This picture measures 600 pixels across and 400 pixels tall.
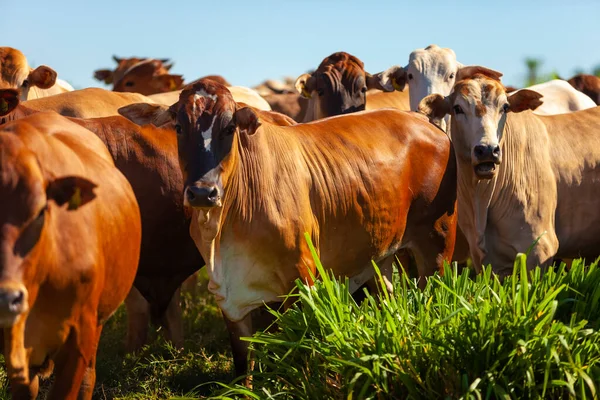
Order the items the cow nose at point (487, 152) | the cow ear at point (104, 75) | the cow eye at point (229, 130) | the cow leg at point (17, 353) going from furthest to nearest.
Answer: the cow ear at point (104, 75), the cow nose at point (487, 152), the cow eye at point (229, 130), the cow leg at point (17, 353)

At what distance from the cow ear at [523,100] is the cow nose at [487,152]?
66 cm

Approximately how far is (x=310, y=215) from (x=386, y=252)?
3.09ft

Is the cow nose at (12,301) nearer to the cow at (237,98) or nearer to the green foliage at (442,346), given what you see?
the green foliage at (442,346)

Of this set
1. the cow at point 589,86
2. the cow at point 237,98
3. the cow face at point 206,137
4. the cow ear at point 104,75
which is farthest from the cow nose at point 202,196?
the cow ear at point 104,75

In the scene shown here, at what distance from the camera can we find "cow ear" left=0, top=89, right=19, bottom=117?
6.79 m

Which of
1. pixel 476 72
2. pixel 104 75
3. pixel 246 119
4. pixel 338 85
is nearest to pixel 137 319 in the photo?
pixel 246 119

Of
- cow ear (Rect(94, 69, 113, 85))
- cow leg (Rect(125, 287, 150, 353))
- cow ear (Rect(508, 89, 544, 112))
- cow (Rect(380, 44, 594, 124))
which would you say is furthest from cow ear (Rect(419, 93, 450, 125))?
cow ear (Rect(94, 69, 113, 85))

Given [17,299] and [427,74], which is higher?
[427,74]

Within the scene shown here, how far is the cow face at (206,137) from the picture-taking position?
18.7 ft

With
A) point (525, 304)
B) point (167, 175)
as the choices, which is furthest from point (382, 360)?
point (167, 175)

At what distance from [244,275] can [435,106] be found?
2.42 m

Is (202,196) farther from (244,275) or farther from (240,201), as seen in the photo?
(244,275)

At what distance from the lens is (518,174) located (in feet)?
25.2

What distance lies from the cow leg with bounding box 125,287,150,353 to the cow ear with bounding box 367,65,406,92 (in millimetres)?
3812
